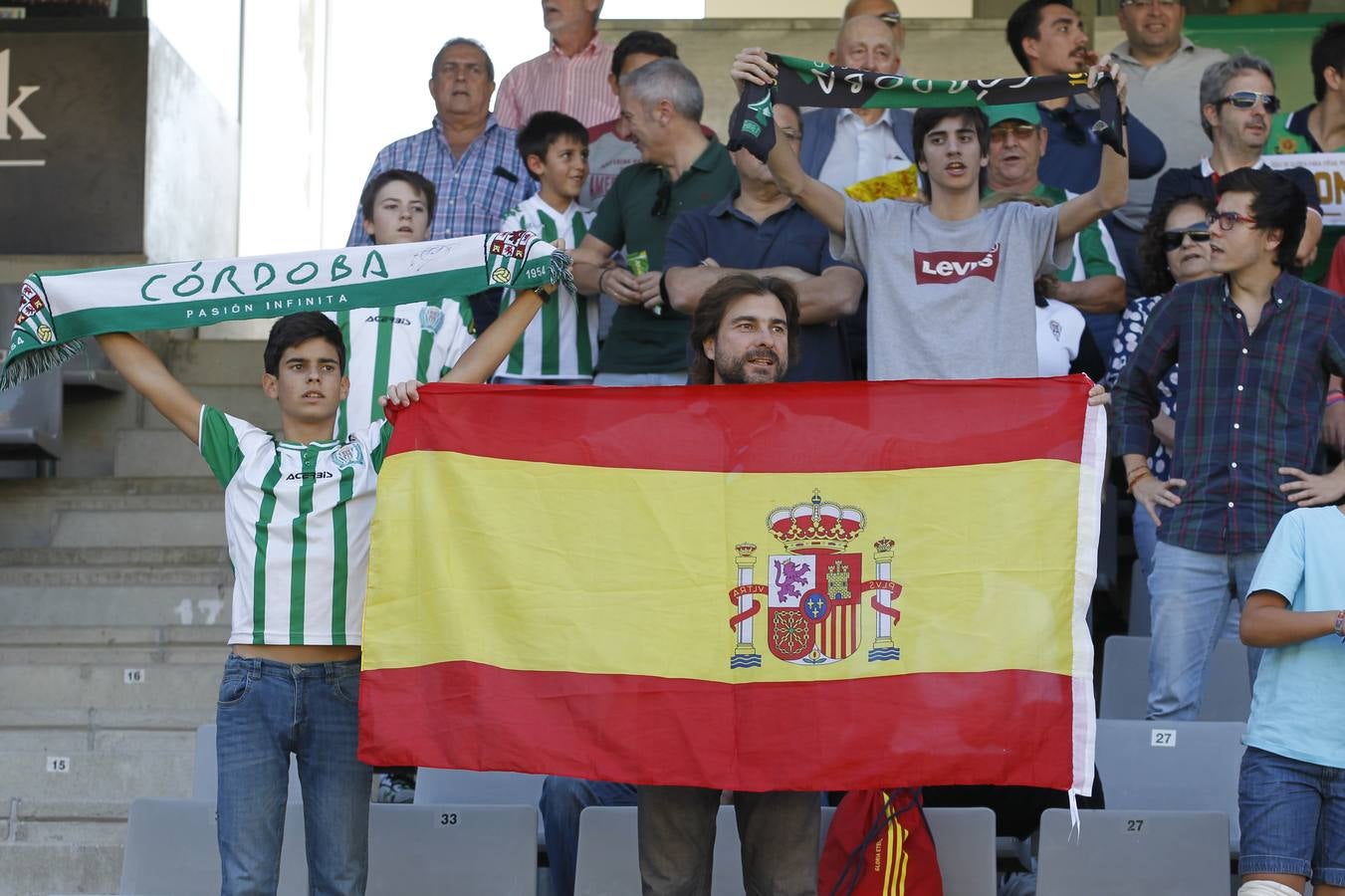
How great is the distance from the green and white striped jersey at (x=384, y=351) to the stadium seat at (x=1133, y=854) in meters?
2.60

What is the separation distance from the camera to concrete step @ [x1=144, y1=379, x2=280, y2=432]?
8.47 metres

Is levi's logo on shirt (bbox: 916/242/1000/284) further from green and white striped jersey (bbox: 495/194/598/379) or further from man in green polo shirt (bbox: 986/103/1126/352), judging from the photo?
green and white striped jersey (bbox: 495/194/598/379)

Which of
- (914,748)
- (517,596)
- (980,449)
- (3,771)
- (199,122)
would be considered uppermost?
(199,122)

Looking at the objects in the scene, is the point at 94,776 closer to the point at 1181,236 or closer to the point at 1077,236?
the point at 1077,236

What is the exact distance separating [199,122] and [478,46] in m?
2.61


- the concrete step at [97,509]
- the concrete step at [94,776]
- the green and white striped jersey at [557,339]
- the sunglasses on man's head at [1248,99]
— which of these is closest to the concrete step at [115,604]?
the concrete step at [97,509]

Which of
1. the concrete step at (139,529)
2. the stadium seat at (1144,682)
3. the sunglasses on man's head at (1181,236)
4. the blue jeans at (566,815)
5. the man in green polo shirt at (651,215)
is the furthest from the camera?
the concrete step at (139,529)

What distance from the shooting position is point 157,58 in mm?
9555

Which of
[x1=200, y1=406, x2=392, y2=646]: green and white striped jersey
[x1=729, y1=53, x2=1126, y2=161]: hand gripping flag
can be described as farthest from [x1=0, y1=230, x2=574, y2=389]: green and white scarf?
[x1=729, y1=53, x2=1126, y2=161]: hand gripping flag

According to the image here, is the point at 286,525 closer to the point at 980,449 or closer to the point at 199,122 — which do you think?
the point at 980,449

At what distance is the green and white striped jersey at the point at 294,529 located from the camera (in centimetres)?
446

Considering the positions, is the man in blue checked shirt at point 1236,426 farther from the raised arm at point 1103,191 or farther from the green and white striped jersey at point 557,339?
the green and white striped jersey at point 557,339

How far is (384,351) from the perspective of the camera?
6.19m

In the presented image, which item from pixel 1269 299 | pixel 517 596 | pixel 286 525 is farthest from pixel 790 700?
pixel 1269 299
